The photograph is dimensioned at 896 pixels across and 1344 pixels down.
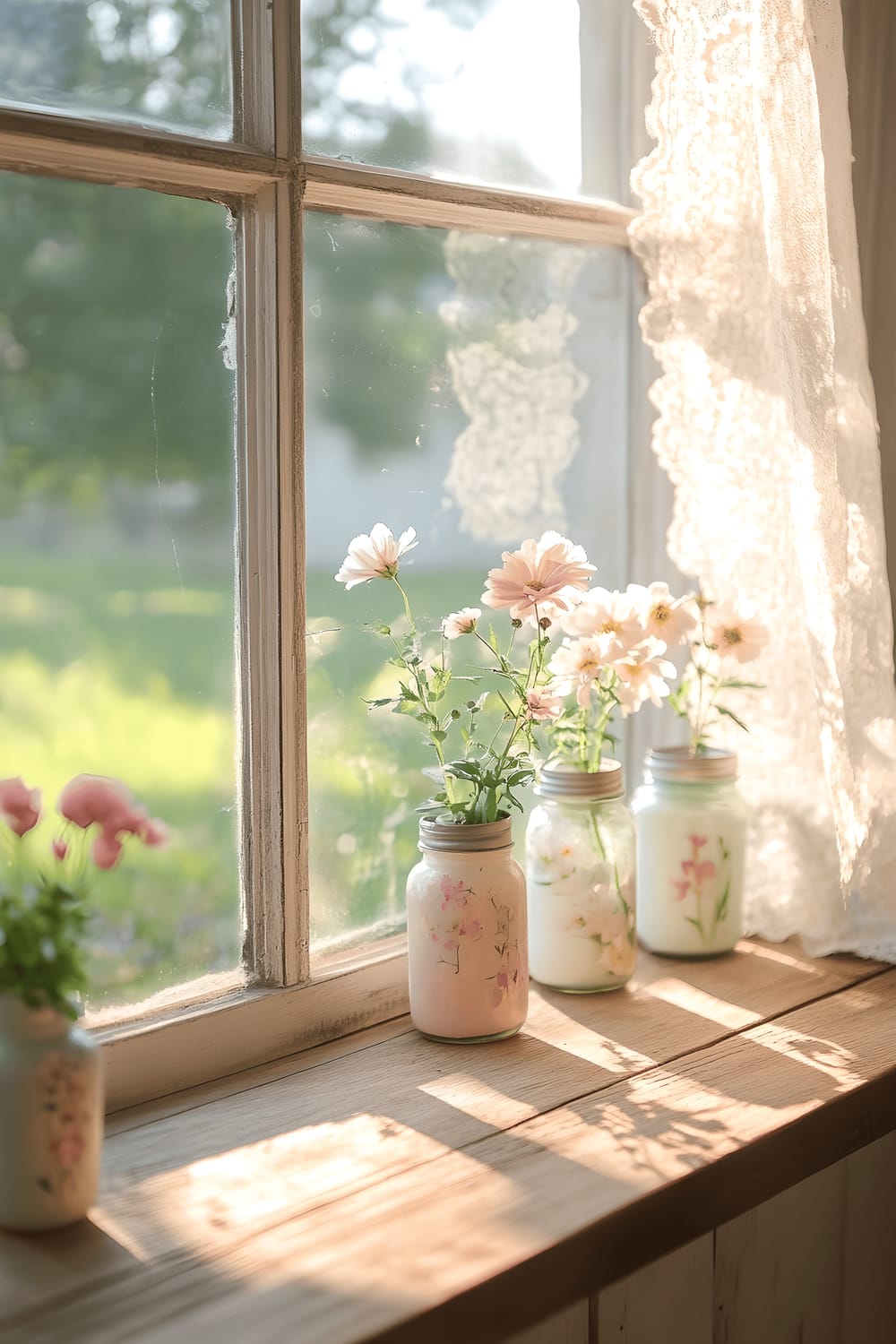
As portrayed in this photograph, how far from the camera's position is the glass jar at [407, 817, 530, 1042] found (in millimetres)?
1282

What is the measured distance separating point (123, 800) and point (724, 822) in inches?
31.2

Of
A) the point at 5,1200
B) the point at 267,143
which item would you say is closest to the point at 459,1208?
the point at 5,1200

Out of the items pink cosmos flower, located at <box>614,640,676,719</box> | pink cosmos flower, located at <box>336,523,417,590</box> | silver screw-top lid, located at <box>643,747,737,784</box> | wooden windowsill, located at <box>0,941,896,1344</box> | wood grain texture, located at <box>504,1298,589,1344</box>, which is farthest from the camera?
silver screw-top lid, located at <box>643,747,737,784</box>

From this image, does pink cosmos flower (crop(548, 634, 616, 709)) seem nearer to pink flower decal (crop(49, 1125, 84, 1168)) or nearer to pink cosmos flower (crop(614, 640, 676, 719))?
pink cosmos flower (crop(614, 640, 676, 719))

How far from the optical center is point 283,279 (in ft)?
4.11

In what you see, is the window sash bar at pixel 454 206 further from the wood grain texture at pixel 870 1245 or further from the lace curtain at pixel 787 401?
the wood grain texture at pixel 870 1245

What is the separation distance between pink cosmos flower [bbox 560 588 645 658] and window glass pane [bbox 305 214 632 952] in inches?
7.2

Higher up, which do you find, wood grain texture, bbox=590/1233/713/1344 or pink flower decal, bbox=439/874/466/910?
pink flower decal, bbox=439/874/466/910

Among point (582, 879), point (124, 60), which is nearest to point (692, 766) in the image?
point (582, 879)

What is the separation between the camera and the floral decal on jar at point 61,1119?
0.95 m

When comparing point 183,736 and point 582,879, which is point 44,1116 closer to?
point 183,736

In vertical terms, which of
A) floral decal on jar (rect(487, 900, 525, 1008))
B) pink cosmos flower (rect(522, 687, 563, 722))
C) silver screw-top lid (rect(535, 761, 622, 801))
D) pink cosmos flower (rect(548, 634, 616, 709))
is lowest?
floral decal on jar (rect(487, 900, 525, 1008))

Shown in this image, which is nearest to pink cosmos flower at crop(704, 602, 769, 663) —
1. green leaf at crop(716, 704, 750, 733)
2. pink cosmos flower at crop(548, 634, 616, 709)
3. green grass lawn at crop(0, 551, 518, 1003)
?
green leaf at crop(716, 704, 750, 733)

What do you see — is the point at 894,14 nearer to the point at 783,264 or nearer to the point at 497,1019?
the point at 783,264
